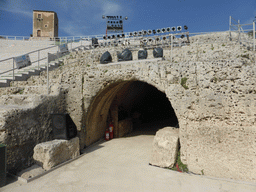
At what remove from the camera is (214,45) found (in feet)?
33.6

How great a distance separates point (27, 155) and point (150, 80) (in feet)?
16.1

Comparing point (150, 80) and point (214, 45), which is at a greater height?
point (214, 45)

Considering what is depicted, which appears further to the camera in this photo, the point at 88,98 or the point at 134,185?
the point at 88,98

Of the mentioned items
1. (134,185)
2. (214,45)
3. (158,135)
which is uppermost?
(214,45)

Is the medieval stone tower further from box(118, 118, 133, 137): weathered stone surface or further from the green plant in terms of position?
the green plant

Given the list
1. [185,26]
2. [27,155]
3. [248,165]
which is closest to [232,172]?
[248,165]

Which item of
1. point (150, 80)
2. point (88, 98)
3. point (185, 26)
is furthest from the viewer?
point (185, 26)

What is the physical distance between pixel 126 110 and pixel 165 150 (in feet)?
19.4

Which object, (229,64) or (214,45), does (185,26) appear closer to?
(214,45)

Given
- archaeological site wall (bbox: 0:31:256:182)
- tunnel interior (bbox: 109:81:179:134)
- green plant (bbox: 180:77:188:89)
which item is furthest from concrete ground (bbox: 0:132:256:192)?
tunnel interior (bbox: 109:81:179:134)

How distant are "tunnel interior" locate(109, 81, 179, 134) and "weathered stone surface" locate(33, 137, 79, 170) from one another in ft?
13.8

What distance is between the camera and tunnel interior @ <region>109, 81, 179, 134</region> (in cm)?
1073

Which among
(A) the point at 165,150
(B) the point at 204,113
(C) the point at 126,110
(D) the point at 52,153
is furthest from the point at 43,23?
(B) the point at 204,113

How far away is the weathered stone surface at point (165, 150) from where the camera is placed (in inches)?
224
